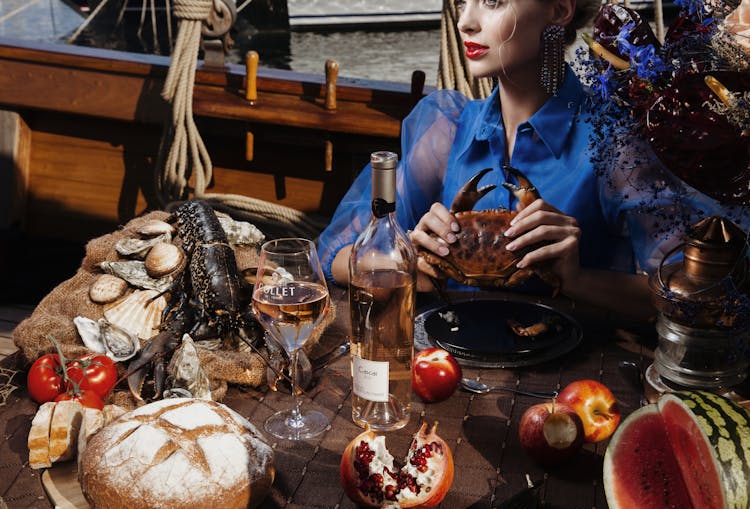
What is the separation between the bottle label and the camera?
4.45ft

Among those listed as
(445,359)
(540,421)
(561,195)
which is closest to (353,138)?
(561,195)

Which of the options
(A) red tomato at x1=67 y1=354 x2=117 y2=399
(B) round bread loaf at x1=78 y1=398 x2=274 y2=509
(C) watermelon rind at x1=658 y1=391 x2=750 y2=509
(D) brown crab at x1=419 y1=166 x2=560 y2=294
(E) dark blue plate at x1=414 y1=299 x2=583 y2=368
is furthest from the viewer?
(D) brown crab at x1=419 y1=166 x2=560 y2=294

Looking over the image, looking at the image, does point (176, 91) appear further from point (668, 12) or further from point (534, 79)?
point (668, 12)

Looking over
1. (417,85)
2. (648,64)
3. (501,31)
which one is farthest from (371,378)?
(417,85)

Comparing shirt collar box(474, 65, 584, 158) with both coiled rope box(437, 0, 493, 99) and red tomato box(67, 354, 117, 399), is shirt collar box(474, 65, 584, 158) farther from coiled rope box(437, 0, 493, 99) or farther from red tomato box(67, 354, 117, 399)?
red tomato box(67, 354, 117, 399)

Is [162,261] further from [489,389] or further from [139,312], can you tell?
[489,389]

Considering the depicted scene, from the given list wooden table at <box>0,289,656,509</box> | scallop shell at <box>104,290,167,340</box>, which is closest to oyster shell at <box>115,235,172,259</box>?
scallop shell at <box>104,290,167,340</box>

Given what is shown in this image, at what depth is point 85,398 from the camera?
1448 mm

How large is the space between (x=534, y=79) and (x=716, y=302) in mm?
948

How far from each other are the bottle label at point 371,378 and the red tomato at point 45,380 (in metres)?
0.54

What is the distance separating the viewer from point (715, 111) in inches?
42.9

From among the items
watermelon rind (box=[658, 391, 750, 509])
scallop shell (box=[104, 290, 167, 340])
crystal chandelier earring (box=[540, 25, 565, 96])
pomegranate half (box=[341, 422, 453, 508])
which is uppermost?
Result: crystal chandelier earring (box=[540, 25, 565, 96])

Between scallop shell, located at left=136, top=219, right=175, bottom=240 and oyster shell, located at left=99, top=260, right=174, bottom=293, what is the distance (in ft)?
0.41

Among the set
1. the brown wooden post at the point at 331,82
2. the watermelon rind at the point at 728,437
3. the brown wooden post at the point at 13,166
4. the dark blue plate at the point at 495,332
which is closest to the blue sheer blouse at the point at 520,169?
the dark blue plate at the point at 495,332
